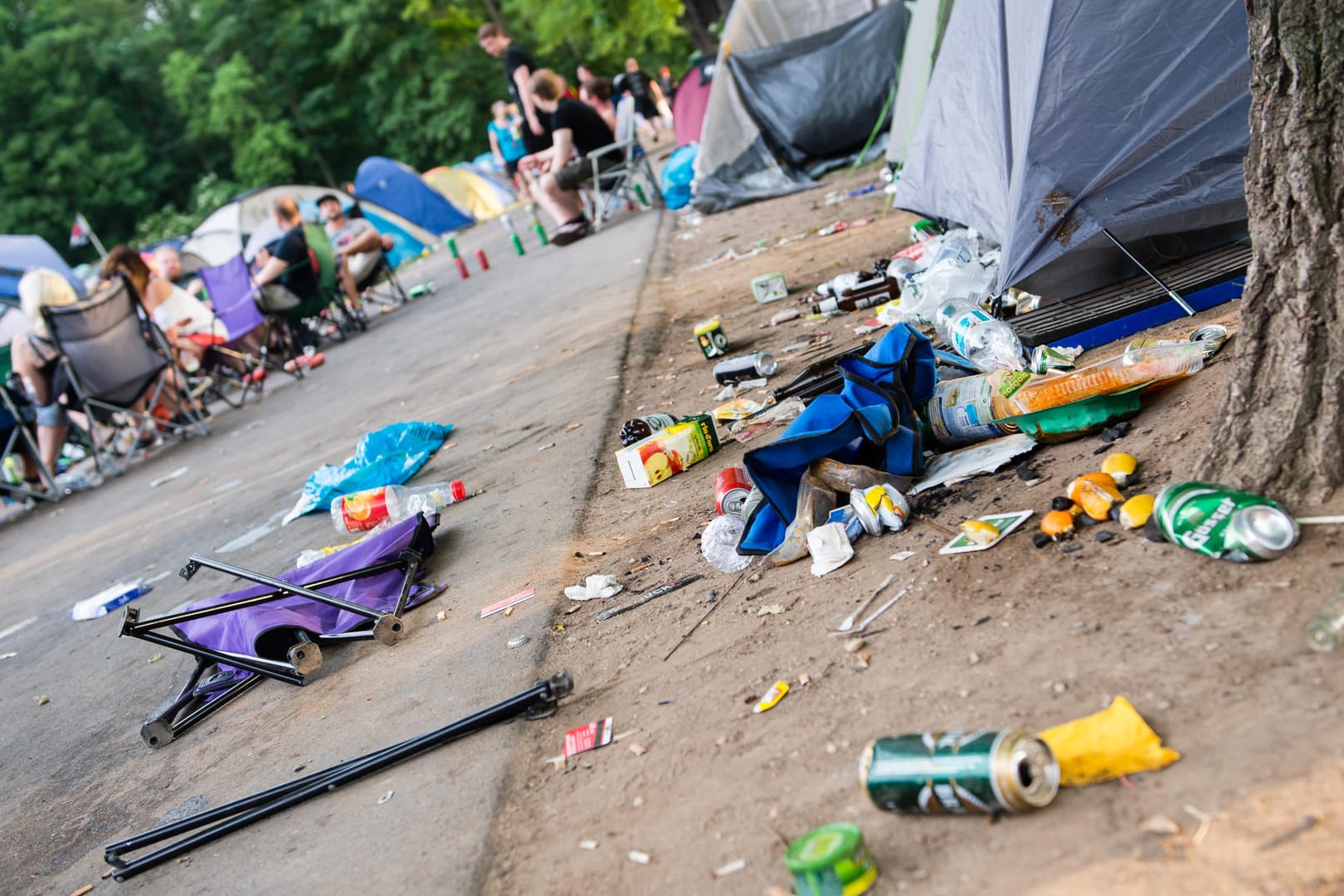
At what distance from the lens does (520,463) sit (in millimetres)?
4695

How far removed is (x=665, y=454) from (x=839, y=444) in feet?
3.34

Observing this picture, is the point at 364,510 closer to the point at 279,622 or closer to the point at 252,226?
the point at 279,622

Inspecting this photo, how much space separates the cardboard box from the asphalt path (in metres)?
0.25

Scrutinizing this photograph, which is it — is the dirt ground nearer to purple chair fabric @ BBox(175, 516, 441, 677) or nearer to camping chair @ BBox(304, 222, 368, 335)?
purple chair fabric @ BBox(175, 516, 441, 677)

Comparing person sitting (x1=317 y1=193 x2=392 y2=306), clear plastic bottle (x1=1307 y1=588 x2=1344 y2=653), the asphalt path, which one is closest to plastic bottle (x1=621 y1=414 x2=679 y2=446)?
the asphalt path

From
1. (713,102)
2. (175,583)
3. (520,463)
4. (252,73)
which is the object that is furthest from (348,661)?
(252,73)

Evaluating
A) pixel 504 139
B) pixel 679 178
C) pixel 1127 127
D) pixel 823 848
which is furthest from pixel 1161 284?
pixel 504 139

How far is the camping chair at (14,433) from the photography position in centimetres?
842

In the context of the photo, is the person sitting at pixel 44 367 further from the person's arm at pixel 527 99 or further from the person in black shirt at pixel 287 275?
the person's arm at pixel 527 99

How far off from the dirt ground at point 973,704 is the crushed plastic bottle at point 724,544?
5cm

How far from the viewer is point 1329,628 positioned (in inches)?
70.6

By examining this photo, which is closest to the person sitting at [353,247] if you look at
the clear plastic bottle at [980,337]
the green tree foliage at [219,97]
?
the clear plastic bottle at [980,337]

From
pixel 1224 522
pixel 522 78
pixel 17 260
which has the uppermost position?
pixel 17 260

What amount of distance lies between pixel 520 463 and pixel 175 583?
1.77 meters
